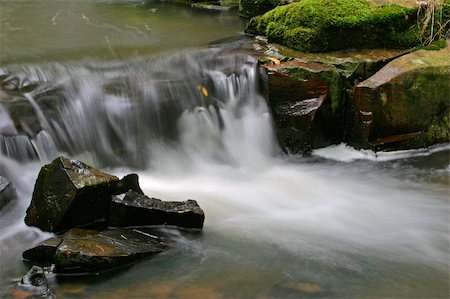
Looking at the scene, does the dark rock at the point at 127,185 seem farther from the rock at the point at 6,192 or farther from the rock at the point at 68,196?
the rock at the point at 6,192

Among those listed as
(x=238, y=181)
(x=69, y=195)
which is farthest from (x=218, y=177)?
(x=69, y=195)

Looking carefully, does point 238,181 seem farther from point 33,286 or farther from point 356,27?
point 356,27

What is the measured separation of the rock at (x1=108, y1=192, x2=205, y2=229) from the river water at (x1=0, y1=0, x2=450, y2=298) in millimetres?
180

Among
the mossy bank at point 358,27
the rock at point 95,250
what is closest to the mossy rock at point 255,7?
the mossy bank at point 358,27

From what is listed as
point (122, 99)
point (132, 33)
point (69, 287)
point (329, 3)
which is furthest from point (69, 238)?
point (132, 33)

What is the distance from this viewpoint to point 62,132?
221 inches

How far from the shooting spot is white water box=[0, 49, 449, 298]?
4.02 metres

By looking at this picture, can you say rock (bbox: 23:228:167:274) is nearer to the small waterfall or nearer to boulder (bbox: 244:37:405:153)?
the small waterfall

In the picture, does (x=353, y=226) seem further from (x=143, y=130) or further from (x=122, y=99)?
(x=122, y=99)

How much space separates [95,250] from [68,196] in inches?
26.4

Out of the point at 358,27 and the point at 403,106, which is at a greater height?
the point at 358,27

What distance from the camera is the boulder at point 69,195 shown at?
4.22m

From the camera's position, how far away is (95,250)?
3.80 m

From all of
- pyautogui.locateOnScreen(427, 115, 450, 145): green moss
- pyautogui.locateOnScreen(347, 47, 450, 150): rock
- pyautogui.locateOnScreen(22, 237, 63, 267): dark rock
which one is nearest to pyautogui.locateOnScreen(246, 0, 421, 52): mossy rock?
pyautogui.locateOnScreen(347, 47, 450, 150): rock
